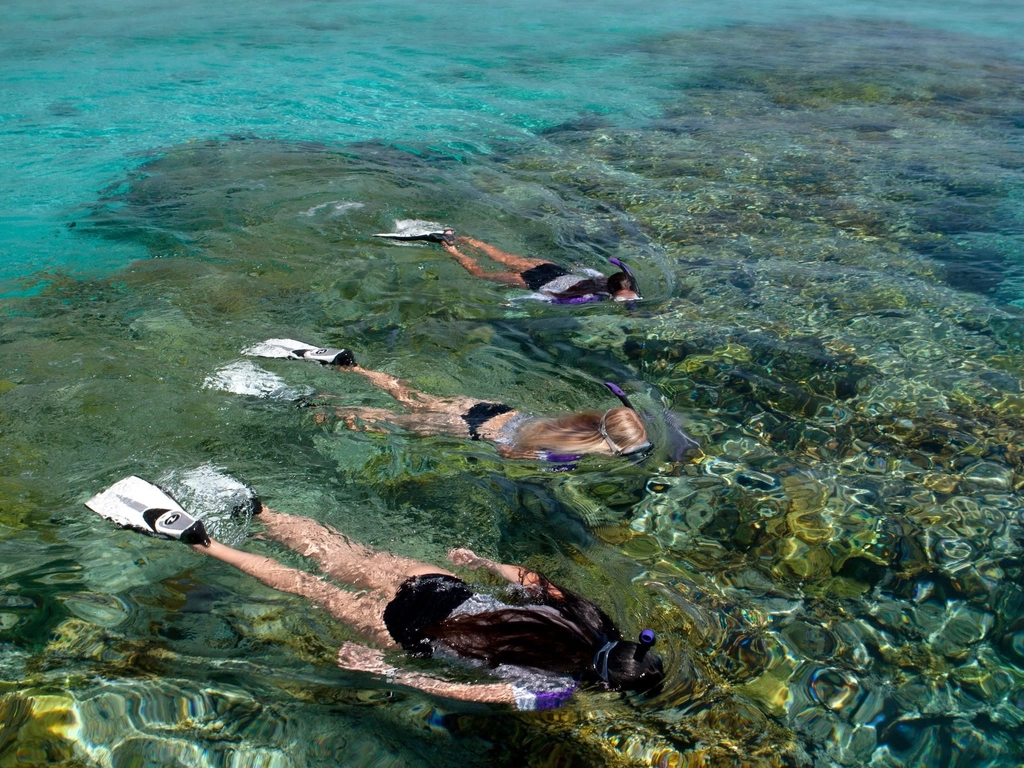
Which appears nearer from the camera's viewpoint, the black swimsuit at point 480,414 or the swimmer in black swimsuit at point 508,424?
the swimmer in black swimsuit at point 508,424

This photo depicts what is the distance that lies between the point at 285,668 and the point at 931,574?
130 inches

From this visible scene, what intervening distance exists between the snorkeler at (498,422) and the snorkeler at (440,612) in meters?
1.02

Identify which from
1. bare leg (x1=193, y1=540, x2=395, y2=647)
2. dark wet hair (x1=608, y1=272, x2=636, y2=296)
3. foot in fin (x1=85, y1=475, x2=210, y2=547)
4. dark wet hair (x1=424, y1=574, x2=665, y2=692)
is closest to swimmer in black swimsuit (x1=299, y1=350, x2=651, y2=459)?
foot in fin (x1=85, y1=475, x2=210, y2=547)

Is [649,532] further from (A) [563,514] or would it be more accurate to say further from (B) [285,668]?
(B) [285,668]

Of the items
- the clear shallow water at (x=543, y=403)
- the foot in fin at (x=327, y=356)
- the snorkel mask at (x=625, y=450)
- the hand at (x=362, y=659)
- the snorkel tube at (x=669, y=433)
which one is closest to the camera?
the clear shallow water at (x=543, y=403)

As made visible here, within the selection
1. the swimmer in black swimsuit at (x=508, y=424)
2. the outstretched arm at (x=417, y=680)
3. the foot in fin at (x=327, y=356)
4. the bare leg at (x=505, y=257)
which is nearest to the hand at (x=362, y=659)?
the outstretched arm at (x=417, y=680)

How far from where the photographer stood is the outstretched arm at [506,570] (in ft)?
12.1

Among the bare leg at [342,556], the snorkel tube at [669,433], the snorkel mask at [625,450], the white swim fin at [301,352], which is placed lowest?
the bare leg at [342,556]

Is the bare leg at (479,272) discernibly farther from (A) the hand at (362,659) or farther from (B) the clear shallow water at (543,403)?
(A) the hand at (362,659)

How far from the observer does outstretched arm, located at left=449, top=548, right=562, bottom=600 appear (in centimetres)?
369

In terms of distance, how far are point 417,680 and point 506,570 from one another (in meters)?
0.84

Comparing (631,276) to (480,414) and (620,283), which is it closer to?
(620,283)

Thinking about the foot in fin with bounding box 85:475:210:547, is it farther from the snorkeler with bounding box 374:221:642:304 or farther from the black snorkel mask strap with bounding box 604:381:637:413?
the snorkeler with bounding box 374:221:642:304

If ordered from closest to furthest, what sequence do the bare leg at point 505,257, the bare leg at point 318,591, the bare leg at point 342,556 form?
the bare leg at point 318,591
the bare leg at point 342,556
the bare leg at point 505,257
